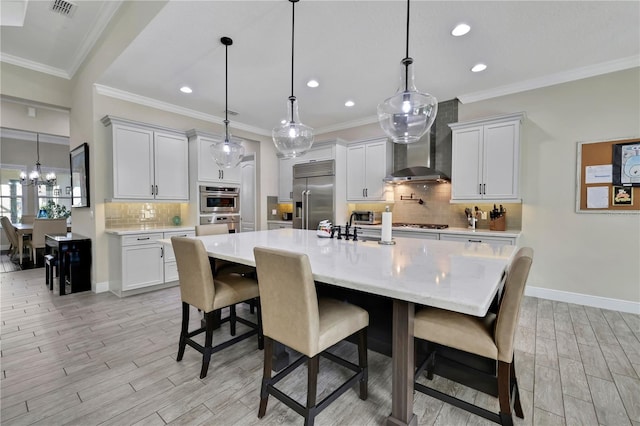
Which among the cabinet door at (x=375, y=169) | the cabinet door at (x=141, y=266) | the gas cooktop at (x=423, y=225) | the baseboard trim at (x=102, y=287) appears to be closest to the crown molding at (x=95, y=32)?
the cabinet door at (x=141, y=266)

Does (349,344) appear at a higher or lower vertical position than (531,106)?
lower

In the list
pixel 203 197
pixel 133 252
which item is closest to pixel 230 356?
pixel 133 252

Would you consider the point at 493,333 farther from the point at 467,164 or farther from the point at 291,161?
the point at 291,161

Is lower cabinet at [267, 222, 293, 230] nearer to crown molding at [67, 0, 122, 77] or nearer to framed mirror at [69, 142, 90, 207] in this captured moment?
framed mirror at [69, 142, 90, 207]

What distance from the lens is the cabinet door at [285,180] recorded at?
6145 mm

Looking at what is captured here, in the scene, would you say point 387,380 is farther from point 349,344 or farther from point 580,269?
point 580,269

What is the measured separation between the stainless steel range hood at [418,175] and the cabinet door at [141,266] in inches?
154

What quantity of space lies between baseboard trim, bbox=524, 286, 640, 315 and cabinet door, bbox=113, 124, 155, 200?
18.4 ft

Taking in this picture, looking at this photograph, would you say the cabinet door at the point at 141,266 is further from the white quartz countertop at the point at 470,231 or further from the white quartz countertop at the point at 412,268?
the white quartz countertop at the point at 470,231

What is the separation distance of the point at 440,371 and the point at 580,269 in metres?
2.96

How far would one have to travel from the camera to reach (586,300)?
139 inches

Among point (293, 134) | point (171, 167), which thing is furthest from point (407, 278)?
point (171, 167)

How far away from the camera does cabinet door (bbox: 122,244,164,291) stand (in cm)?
386

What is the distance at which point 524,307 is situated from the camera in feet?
11.4
